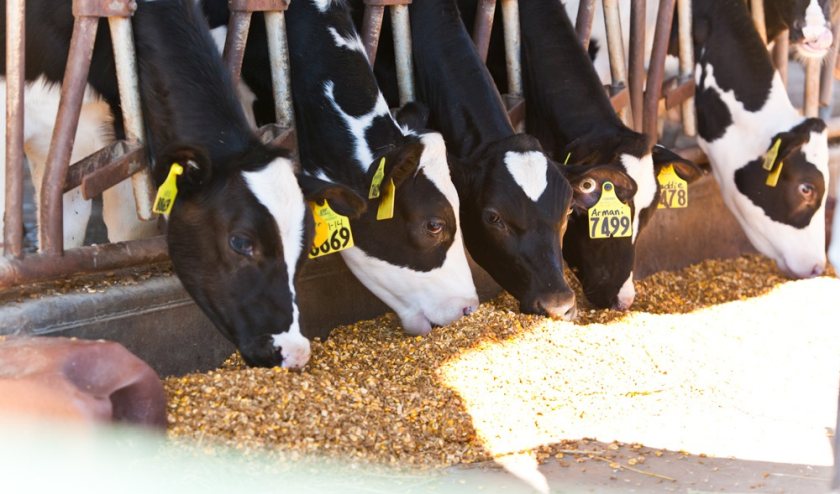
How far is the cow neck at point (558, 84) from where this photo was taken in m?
6.04

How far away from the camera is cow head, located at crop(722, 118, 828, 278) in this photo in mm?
6801

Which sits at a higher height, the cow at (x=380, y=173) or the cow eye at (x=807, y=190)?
the cow at (x=380, y=173)

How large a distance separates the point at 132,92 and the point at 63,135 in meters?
0.35

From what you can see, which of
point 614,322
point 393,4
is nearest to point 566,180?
point 614,322

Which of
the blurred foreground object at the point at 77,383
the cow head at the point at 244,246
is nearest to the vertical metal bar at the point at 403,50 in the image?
the cow head at the point at 244,246

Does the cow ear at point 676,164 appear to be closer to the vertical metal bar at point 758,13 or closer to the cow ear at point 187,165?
the vertical metal bar at point 758,13

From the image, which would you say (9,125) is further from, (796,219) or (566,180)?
(796,219)

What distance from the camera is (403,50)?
19.2 ft

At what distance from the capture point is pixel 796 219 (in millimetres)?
6895

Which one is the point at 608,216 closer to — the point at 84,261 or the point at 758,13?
the point at 84,261

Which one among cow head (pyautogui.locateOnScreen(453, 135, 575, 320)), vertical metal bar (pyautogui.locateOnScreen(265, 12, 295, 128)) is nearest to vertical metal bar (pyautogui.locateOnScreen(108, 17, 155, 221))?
vertical metal bar (pyautogui.locateOnScreen(265, 12, 295, 128))

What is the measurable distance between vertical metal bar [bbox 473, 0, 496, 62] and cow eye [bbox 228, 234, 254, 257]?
2.44m

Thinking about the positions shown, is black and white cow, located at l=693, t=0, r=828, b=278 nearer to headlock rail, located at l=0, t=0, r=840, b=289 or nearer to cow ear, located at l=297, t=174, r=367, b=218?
headlock rail, located at l=0, t=0, r=840, b=289

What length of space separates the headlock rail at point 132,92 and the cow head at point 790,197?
67cm
